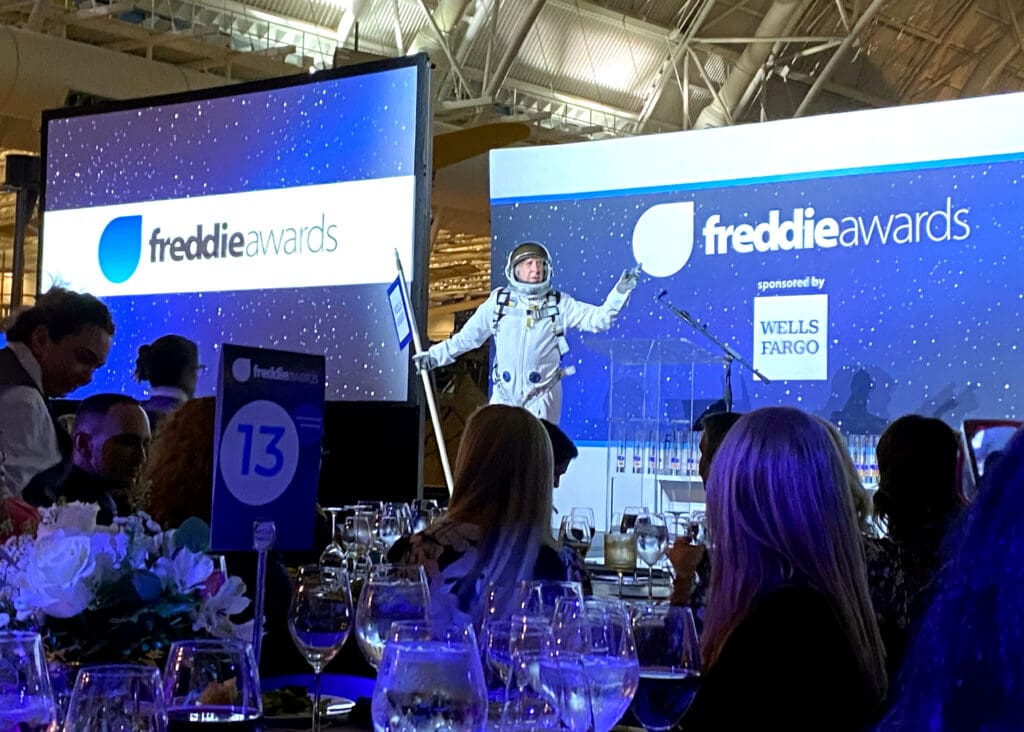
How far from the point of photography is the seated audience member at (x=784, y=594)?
1801mm

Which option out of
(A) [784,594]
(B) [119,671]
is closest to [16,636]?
(B) [119,671]

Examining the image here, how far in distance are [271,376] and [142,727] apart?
897 mm

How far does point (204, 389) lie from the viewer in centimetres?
451

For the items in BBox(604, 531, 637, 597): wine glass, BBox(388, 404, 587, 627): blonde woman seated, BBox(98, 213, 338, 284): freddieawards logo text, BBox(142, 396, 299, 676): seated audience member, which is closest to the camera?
BBox(142, 396, 299, 676): seated audience member

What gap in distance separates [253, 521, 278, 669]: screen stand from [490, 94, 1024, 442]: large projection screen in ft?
12.5

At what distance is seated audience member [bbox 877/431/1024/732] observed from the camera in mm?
590

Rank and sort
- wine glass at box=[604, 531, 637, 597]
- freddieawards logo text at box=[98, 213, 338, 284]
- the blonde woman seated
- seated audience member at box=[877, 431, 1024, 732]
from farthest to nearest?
1. freddieawards logo text at box=[98, 213, 338, 284]
2. wine glass at box=[604, 531, 637, 597]
3. the blonde woman seated
4. seated audience member at box=[877, 431, 1024, 732]

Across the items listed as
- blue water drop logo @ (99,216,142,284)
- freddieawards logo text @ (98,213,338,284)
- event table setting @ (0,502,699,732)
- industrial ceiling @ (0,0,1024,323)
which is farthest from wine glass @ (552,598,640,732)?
industrial ceiling @ (0,0,1024,323)

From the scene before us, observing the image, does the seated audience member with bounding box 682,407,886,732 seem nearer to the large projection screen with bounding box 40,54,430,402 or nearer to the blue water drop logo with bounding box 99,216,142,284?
the large projection screen with bounding box 40,54,430,402

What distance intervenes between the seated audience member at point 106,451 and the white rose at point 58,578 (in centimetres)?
179

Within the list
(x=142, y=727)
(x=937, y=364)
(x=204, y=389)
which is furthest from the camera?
(x=937, y=364)

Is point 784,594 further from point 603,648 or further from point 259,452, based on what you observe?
point 259,452

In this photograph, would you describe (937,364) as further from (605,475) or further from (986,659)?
(986,659)

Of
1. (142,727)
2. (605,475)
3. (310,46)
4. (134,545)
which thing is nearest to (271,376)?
(134,545)
